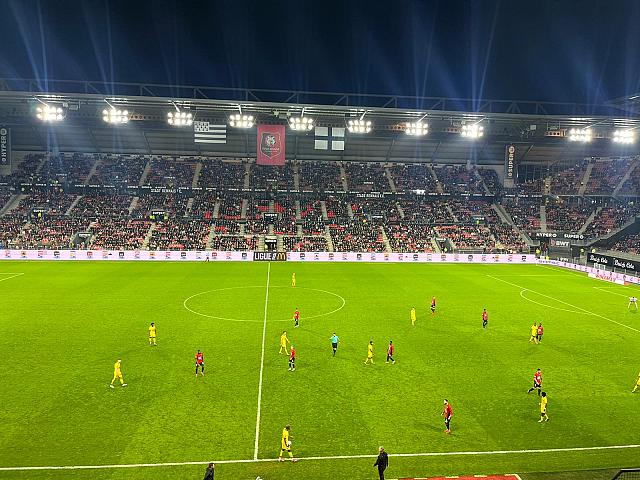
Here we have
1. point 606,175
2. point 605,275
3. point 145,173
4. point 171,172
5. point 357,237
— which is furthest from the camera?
point 171,172

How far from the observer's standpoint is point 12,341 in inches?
853

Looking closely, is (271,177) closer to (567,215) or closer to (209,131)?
(209,131)

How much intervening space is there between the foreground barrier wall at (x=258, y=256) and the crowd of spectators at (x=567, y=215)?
507 inches

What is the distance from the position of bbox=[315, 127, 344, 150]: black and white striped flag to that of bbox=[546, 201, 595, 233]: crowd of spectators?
35556 mm

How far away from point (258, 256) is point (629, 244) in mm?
47310

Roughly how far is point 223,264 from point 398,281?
20.8 metres

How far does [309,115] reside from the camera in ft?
191

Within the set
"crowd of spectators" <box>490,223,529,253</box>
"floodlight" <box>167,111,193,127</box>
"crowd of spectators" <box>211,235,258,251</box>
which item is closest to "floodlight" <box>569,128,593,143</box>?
"crowd of spectators" <box>490,223,529,253</box>

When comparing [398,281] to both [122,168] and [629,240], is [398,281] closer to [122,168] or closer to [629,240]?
[629,240]

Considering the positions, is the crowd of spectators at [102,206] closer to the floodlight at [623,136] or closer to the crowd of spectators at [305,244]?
the crowd of spectators at [305,244]

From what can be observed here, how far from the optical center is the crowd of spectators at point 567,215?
66725 mm

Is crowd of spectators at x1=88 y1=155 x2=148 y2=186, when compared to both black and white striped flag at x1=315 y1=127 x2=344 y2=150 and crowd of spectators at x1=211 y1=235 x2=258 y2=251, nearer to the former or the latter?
crowd of spectators at x1=211 y1=235 x2=258 y2=251

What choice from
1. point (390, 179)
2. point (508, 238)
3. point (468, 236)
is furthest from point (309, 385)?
point (390, 179)

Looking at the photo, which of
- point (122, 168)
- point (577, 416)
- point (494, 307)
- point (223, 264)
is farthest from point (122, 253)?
point (577, 416)
